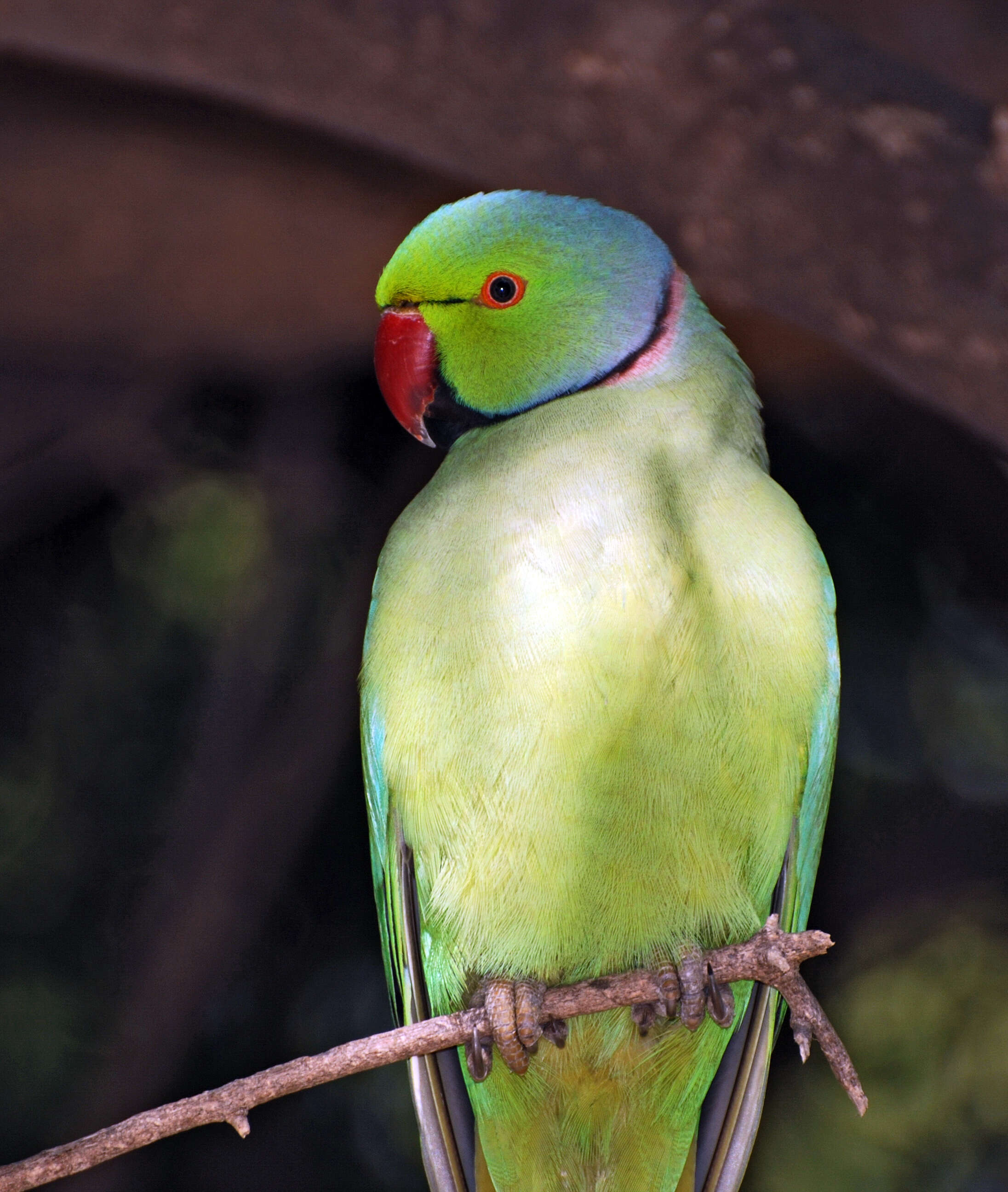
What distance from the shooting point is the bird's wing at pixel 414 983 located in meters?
1.29

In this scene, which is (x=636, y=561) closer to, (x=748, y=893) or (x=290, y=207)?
(x=748, y=893)

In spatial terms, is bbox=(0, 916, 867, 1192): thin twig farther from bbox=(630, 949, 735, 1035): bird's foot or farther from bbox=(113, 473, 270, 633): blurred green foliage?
bbox=(113, 473, 270, 633): blurred green foliage

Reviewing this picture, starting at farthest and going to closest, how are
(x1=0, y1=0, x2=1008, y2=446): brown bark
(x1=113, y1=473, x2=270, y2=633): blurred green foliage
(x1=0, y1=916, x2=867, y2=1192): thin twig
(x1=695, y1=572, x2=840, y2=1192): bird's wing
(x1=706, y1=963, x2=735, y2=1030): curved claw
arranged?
(x1=113, y1=473, x2=270, y2=633): blurred green foliage, (x1=0, y1=0, x2=1008, y2=446): brown bark, (x1=695, y1=572, x2=840, y2=1192): bird's wing, (x1=706, y1=963, x2=735, y2=1030): curved claw, (x1=0, y1=916, x2=867, y2=1192): thin twig

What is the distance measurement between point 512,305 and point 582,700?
1.62 feet

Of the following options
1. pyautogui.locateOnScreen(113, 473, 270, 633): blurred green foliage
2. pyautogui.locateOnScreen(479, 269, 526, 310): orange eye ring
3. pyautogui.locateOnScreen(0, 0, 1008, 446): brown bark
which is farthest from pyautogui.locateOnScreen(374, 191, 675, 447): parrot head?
pyautogui.locateOnScreen(113, 473, 270, 633): blurred green foliage

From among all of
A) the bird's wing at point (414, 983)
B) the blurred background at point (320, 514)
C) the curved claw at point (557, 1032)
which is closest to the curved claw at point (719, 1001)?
the curved claw at point (557, 1032)

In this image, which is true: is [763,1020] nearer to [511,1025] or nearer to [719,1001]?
[719,1001]

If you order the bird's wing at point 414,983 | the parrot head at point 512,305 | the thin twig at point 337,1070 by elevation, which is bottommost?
the bird's wing at point 414,983

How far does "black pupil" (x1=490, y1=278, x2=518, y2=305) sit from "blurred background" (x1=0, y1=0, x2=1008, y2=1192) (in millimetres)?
365

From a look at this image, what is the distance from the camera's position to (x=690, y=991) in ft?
3.83

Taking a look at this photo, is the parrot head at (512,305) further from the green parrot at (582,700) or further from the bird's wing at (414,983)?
the bird's wing at (414,983)

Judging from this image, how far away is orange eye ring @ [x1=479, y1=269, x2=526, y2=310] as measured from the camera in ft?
4.35

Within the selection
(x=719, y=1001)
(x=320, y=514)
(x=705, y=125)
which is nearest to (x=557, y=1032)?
(x=719, y=1001)

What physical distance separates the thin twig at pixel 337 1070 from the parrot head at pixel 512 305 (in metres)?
0.69
